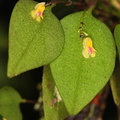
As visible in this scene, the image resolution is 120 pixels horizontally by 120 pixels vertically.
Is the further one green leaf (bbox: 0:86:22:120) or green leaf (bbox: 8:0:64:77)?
green leaf (bbox: 0:86:22:120)

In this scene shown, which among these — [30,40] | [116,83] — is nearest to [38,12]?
[30,40]

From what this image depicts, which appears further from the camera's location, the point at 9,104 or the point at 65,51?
the point at 9,104

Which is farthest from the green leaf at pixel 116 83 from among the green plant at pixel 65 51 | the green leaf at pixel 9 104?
the green leaf at pixel 9 104

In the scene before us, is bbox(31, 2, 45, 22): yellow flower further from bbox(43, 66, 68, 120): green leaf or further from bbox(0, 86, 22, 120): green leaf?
bbox(0, 86, 22, 120): green leaf

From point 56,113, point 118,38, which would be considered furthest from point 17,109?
point 118,38

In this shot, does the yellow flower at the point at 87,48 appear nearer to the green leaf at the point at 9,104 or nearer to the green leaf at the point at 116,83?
the green leaf at the point at 116,83

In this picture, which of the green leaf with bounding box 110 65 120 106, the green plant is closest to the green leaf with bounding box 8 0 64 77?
the green plant

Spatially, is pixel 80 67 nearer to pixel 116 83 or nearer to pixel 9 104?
pixel 116 83
